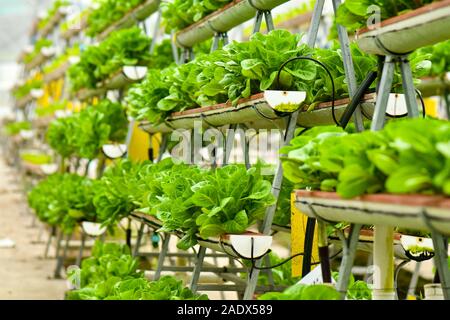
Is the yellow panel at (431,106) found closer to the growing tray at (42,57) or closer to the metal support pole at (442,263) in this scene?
the metal support pole at (442,263)

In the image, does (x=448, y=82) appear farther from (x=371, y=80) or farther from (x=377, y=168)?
(x=377, y=168)

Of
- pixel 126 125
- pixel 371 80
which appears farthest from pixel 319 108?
pixel 126 125

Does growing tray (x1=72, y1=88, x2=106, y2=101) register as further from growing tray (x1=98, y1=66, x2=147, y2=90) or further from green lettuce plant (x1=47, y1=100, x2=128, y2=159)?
green lettuce plant (x1=47, y1=100, x2=128, y2=159)

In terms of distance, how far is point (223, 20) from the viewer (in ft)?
13.4

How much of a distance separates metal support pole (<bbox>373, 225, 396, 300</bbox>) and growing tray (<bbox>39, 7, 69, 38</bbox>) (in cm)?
1005

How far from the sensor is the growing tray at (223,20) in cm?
357

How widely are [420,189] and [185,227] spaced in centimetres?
163

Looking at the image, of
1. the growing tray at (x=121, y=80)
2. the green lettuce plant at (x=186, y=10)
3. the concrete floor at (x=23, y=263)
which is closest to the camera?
the green lettuce plant at (x=186, y=10)

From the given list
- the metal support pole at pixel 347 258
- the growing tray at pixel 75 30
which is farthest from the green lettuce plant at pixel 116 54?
the metal support pole at pixel 347 258

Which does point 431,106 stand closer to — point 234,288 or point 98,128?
point 98,128

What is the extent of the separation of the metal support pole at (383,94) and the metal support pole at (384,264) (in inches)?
11.4

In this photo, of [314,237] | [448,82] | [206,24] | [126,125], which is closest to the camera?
[314,237]

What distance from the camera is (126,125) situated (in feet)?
22.3

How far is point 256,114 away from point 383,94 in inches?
40.9
